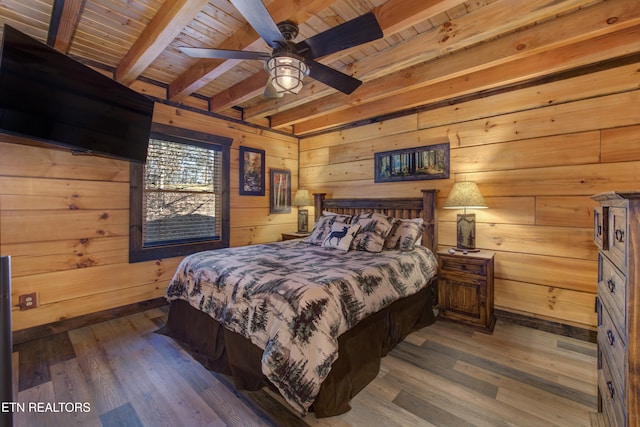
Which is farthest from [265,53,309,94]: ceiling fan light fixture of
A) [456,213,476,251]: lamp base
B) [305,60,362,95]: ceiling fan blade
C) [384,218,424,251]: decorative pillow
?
[456,213,476,251]: lamp base

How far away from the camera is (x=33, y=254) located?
2.44 meters

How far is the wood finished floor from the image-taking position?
1.55 metres

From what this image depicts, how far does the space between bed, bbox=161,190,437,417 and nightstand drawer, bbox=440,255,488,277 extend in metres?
0.14

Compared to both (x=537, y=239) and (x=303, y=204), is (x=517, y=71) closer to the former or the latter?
(x=537, y=239)

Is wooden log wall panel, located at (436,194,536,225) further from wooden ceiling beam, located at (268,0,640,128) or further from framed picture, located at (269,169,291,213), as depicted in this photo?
framed picture, located at (269,169,291,213)

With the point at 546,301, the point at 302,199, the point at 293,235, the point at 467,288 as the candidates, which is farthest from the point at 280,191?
the point at 546,301

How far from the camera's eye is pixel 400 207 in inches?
138

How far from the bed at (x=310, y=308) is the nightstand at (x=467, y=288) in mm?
157

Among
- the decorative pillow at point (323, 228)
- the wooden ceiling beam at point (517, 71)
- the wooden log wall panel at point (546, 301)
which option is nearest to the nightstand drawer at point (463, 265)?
the wooden log wall panel at point (546, 301)

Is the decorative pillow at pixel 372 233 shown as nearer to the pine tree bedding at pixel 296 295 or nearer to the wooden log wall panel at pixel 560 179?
the pine tree bedding at pixel 296 295

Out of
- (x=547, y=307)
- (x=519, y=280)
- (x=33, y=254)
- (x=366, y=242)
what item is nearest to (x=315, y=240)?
(x=366, y=242)

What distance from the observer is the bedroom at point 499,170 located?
224 centimetres

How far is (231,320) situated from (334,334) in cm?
75

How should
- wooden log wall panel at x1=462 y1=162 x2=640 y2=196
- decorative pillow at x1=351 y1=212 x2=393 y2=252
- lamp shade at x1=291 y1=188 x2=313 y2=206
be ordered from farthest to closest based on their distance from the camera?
lamp shade at x1=291 y1=188 x2=313 y2=206
decorative pillow at x1=351 y1=212 x2=393 y2=252
wooden log wall panel at x1=462 y1=162 x2=640 y2=196
